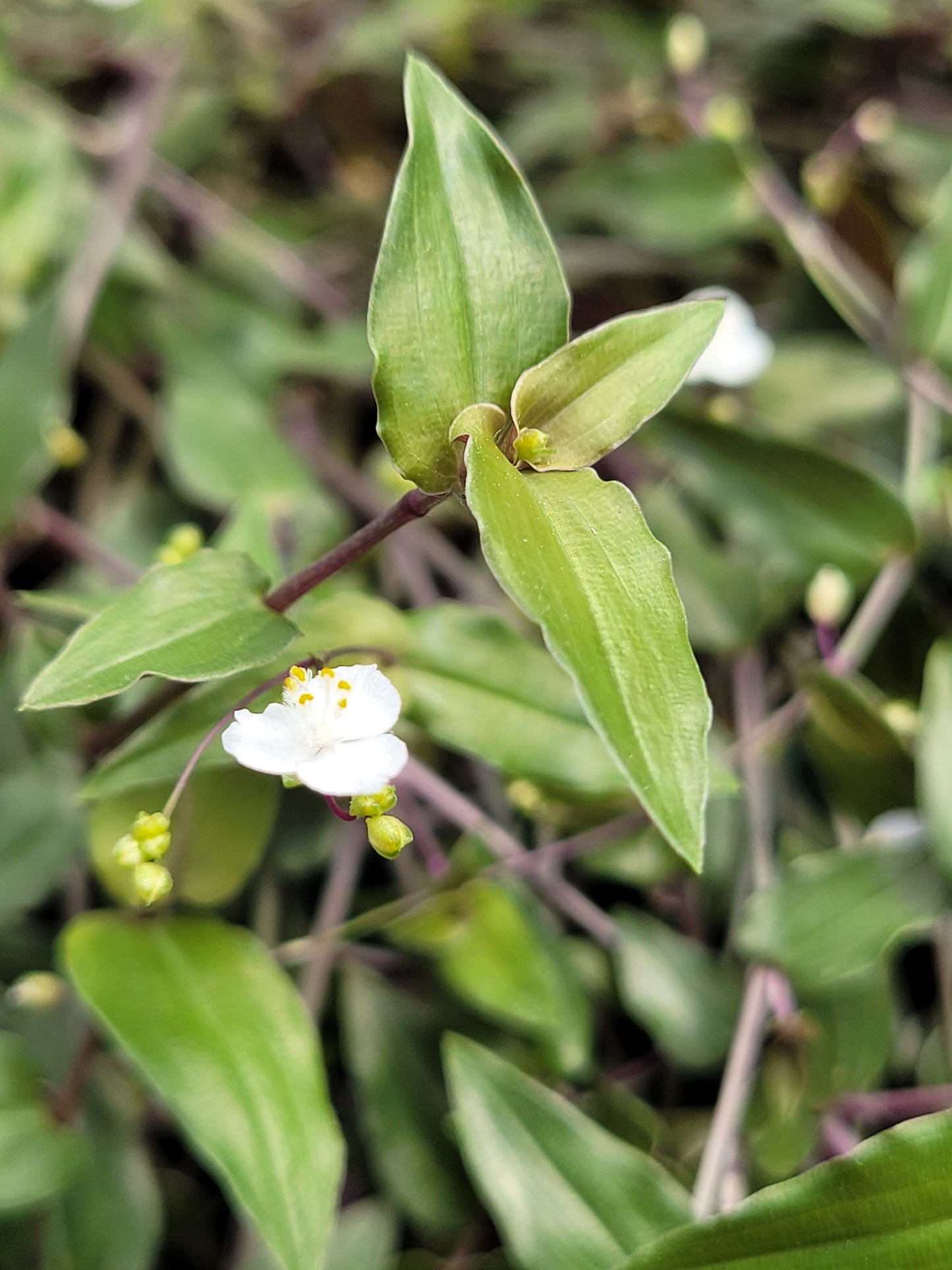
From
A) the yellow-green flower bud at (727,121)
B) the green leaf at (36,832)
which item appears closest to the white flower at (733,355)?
the yellow-green flower bud at (727,121)

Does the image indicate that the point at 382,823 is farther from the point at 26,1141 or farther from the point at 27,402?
the point at 27,402

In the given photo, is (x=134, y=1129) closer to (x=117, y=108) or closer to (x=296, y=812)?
(x=296, y=812)

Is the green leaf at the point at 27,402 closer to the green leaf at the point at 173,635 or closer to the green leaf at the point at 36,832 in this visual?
the green leaf at the point at 36,832

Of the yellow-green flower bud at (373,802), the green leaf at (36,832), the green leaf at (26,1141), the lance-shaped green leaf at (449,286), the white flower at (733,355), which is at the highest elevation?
the lance-shaped green leaf at (449,286)

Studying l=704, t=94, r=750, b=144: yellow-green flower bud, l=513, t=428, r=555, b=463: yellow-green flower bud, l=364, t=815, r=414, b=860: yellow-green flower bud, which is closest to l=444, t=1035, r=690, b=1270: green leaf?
l=364, t=815, r=414, b=860: yellow-green flower bud

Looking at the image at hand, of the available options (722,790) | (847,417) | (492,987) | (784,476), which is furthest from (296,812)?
(847,417)

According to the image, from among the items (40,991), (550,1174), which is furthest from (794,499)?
(40,991)
